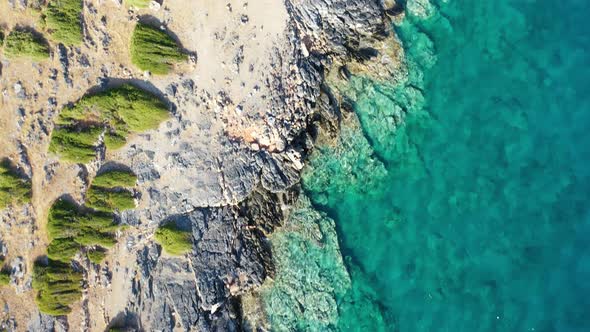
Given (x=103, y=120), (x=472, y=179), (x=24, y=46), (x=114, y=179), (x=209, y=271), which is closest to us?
(x=24, y=46)

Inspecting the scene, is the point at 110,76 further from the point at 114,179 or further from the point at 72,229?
the point at 72,229

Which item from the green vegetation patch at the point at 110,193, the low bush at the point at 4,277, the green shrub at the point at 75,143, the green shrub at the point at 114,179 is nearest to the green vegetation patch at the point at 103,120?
the green shrub at the point at 75,143

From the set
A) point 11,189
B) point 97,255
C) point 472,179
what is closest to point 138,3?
point 11,189

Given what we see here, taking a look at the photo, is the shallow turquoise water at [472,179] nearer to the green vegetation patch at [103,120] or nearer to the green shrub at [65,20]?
the green vegetation patch at [103,120]

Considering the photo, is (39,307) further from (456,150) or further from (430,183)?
(456,150)

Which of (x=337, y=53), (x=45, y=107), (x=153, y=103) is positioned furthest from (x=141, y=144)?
(x=337, y=53)
